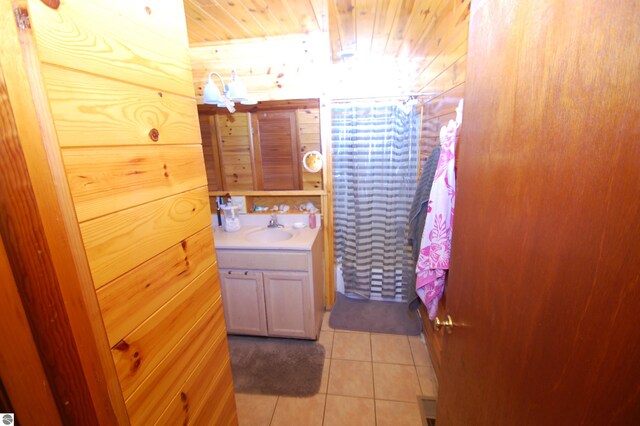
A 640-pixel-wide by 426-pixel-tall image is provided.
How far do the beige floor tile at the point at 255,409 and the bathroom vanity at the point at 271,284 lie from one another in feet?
1.67

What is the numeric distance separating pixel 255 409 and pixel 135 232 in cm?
162

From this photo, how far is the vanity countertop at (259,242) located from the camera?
2084mm

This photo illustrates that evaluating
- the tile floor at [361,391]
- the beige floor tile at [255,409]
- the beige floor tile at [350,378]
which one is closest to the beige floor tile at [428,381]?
the tile floor at [361,391]

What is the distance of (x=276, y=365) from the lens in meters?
2.08

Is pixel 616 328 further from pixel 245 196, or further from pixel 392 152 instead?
pixel 245 196

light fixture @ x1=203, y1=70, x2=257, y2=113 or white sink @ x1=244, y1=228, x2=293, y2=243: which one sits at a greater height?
light fixture @ x1=203, y1=70, x2=257, y2=113

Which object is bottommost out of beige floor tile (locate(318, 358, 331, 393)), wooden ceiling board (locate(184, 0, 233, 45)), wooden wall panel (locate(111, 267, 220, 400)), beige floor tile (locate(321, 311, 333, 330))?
beige floor tile (locate(318, 358, 331, 393))

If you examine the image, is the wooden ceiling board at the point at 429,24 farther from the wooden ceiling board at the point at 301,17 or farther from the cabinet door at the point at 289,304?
the cabinet door at the point at 289,304

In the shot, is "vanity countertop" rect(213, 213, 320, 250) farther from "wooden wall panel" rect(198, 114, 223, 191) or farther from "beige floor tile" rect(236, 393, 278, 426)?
"beige floor tile" rect(236, 393, 278, 426)

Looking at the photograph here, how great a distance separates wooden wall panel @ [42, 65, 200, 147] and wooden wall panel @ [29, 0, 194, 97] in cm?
2

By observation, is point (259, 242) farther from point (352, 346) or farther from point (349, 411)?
point (349, 411)

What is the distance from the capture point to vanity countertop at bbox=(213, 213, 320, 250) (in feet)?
6.84

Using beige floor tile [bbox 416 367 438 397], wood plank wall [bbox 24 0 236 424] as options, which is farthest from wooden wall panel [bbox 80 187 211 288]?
beige floor tile [bbox 416 367 438 397]

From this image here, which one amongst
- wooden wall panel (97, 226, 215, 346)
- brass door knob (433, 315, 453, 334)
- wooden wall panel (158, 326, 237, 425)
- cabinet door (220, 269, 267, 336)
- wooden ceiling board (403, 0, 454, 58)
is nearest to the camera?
wooden wall panel (97, 226, 215, 346)
